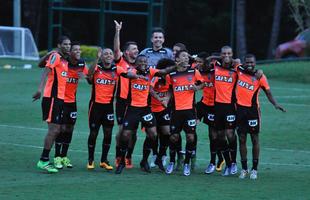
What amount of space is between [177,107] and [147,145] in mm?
1031

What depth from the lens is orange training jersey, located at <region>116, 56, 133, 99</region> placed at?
15.7m

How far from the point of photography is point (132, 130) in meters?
15.4

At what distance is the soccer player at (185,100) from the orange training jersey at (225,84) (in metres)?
0.30

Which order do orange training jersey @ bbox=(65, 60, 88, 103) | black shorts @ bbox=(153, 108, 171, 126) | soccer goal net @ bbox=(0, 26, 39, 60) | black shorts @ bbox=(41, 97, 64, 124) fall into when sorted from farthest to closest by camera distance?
soccer goal net @ bbox=(0, 26, 39, 60)
black shorts @ bbox=(153, 108, 171, 126)
orange training jersey @ bbox=(65, 60, 88, 103)
black shorts @ bbox=(41, 97, 64, 124)

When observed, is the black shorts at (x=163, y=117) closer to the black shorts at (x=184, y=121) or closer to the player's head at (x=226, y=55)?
the black shorts at (x=184, y=121)

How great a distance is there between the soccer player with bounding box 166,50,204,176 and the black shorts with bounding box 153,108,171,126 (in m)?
0.58

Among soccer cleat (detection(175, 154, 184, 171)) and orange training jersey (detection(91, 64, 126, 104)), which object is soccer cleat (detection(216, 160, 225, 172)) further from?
orange training jersey (detection(91, 64, 126, 104))

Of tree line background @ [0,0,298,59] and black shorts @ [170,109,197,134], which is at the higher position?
black shorts @ [170,109,197,134]

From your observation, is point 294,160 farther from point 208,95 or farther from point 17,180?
point 17,180

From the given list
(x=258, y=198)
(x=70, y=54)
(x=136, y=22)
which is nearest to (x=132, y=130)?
(x=70, y=54)

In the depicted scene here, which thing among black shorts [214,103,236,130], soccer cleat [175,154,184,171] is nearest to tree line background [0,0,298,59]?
soccer cleat [175,154,184,171]

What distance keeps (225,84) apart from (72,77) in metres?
2.52

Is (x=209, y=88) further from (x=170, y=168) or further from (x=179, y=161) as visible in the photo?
(x=170, y=168)

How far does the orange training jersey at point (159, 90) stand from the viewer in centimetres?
1558
